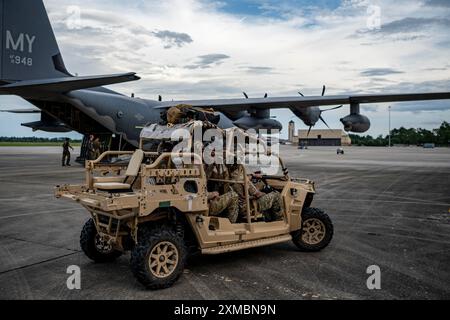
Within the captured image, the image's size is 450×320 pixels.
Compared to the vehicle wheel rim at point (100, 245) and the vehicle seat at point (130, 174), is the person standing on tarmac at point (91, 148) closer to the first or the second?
the vehicle wheel rim at point (100, 245)

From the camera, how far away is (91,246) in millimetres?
6246

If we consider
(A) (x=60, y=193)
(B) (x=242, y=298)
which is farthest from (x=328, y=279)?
(A) (x=60, y=193)

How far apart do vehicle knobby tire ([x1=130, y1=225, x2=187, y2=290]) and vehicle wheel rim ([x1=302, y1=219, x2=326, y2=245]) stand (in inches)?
100

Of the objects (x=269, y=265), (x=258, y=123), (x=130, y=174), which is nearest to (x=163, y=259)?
(x=130, y=174)

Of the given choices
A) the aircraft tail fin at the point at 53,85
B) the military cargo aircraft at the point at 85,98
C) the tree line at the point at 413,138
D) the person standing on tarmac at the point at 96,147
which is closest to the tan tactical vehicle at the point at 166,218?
the military cargo aircraft at the point at 85,98

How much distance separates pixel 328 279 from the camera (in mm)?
5547

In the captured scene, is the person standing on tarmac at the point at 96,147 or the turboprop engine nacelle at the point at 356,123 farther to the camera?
the turboprop engine nacelle at the point at 356,123

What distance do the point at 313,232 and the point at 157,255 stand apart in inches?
122

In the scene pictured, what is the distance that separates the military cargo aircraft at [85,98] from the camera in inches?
680

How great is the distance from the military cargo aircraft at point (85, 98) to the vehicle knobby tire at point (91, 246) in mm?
7551

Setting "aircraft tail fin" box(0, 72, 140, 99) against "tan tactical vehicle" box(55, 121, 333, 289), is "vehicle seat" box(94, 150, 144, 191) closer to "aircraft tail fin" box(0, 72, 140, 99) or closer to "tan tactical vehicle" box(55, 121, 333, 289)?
"tan tactical vehicle" box(55, 121, 333, 289)

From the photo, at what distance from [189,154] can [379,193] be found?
10570 mm

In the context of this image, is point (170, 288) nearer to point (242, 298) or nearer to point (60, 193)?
point (242, 298)

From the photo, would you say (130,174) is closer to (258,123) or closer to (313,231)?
(313,231)
